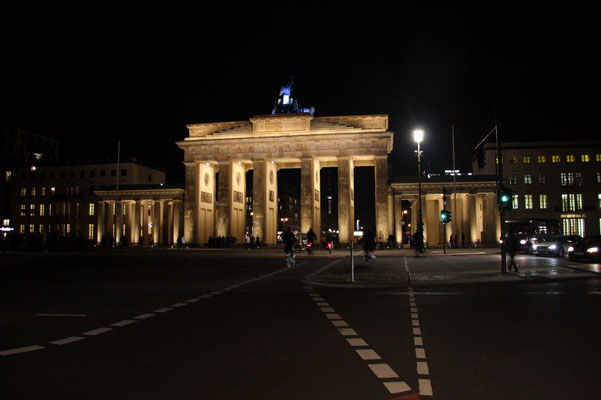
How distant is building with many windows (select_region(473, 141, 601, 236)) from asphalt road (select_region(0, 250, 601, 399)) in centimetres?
6447

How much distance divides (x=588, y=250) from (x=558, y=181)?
5202 centimetres

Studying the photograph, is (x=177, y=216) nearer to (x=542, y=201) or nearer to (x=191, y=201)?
(x=191, y=201)

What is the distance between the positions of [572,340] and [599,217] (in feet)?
246

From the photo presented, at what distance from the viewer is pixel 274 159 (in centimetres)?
6209

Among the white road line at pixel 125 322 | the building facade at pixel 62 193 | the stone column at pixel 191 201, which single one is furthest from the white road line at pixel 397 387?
the building facade at pixel 62 193

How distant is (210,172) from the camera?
222 feet

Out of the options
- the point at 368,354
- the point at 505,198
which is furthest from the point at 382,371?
the point at 505,198

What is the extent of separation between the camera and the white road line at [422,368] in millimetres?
6137

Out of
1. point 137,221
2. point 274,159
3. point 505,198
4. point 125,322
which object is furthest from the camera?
point 137,221

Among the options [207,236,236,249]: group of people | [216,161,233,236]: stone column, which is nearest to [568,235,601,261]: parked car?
[207,236,236,249]: group of people

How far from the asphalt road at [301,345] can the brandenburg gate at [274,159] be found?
45.3 metres

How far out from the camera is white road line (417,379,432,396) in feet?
17.4

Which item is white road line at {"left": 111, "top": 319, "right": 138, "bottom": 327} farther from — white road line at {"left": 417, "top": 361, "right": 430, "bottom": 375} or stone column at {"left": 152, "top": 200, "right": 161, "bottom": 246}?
stone column at {"left": 152, "top": 200, "right": 161, "bottom": 246}

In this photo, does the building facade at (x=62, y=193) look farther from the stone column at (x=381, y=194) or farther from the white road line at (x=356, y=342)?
the white road line at (x=356, y=342)
